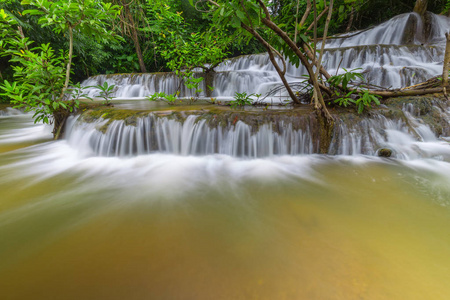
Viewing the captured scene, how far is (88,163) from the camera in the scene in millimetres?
2672

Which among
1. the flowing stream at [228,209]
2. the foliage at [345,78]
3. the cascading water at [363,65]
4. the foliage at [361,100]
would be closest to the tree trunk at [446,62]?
the flowing stream at [228,209]

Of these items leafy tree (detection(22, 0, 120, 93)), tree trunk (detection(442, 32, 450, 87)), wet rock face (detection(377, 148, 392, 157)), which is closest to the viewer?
leafy tree (detection(22, 0, 120, 93))

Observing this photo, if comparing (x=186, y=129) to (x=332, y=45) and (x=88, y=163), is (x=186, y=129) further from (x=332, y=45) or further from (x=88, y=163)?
(x=332, y=45)


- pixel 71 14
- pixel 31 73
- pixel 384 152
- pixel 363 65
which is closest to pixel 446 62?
pixel 384 152

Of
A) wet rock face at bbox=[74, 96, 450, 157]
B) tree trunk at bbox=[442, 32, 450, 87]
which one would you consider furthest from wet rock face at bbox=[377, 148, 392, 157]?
tree trunk at bbox=[442, 32, 450, 87]

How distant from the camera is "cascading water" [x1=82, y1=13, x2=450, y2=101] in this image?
480 centimetres

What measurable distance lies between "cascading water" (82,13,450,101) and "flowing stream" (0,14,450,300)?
1.90m

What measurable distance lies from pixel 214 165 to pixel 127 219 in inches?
51.4

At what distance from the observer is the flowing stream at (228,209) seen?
969 millimetres

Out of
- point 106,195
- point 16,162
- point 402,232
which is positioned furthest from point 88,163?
point 402,232

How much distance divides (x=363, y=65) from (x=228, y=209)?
253 inches

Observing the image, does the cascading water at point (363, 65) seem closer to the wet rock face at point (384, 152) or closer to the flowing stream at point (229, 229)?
the wet rock face at point (384, 152)

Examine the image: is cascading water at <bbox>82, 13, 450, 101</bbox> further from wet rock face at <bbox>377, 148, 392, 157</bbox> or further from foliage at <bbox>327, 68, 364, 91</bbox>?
wet rock face at <bbox>377, 148, 392, 157</bbox>

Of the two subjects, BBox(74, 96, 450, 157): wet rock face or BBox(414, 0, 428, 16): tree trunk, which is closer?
BBox(74, 96, 450, 157): wet rock face
